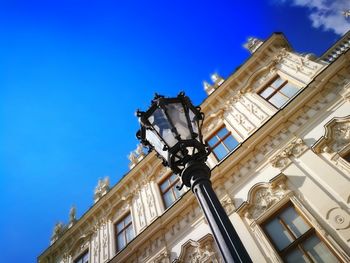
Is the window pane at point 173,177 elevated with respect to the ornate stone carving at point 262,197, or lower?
elevated

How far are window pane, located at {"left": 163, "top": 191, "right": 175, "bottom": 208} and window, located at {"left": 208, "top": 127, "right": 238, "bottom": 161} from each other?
234cm

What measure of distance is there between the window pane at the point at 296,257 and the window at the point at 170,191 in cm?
487

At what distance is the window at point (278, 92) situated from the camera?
10223mm

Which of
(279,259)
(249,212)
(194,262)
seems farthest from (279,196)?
(194,262)

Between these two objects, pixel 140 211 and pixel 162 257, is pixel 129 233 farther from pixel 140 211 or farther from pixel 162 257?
pixel 162 257

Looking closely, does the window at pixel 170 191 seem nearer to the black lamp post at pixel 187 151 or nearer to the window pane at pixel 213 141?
the window pane at pixel 213 141

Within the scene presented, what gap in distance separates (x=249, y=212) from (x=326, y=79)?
4.65 m

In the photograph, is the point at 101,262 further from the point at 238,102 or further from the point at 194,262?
the point at 238,102

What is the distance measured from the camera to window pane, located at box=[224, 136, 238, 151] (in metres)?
10.6

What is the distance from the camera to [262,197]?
27.0 feet

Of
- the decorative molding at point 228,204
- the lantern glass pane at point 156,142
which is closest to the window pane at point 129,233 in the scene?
the decorative molding at point 228,204

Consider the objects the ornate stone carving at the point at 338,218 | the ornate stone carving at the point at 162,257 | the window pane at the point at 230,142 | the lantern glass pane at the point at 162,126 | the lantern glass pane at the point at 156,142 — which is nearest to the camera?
the lantern glass pane at the point at 162,126

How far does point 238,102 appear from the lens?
457 inches

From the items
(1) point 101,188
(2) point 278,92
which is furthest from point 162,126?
(1) point 101,188
